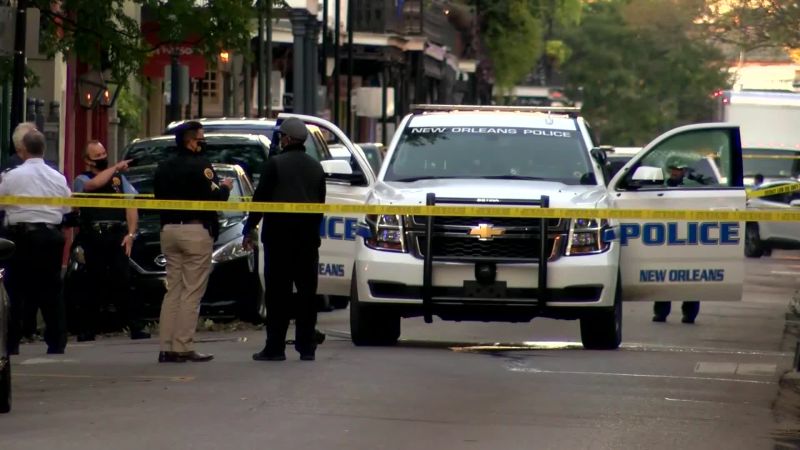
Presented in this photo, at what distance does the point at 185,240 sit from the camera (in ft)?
45.8

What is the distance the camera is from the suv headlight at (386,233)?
14992 mm

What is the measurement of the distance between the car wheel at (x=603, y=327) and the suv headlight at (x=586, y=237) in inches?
17.5

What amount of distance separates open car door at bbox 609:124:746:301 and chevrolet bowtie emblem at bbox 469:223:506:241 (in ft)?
4.38

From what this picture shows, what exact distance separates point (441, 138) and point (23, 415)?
19.9 ft

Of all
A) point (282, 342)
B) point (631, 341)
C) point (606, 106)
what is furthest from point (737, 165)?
point (606, 106)

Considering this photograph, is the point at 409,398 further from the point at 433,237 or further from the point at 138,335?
the point at 138,335

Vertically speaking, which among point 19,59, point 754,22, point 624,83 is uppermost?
point 754,22

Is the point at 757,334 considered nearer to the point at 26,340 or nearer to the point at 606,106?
the point at 26,340

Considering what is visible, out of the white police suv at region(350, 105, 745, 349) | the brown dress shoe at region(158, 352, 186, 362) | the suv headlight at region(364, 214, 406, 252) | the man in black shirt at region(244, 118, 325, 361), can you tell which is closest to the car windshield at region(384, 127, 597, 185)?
the white police suv at region(350, 105, 745, 349)

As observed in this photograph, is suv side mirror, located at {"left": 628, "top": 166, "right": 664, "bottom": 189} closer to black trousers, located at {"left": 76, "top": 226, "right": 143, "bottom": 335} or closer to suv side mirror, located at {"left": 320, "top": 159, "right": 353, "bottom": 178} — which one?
suv side mirror, located at {"left": 320, "top": 159, "right": 353, "bottom": 178}

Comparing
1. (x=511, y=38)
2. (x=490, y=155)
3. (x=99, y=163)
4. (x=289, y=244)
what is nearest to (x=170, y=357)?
(x=289, y=244)

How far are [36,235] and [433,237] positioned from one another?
119 inches

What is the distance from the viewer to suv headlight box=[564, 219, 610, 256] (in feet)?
49.0

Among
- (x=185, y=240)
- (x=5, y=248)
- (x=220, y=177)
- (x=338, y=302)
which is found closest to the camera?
(x=5, y=248)
